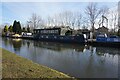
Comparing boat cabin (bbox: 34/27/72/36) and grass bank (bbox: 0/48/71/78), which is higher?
boat cabin (bbox: 34/27/72/36)

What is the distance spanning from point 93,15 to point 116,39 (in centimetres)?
2437

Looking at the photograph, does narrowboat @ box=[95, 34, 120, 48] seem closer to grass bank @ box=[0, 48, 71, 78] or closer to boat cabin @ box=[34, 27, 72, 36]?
boat cabin @ box=[34, 27, 72, 36]

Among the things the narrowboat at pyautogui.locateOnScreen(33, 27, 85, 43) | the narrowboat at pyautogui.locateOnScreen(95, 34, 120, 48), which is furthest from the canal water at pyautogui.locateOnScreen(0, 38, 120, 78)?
the narrowboat at pyautogui.locateOnScreen(33, 27, 85, 43)

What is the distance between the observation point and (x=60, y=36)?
169 ft

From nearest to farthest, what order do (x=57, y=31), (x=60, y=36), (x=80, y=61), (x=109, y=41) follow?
(x=80, y=61) < (x=109, y=41) < (x=60, y=36) < (x=57, y=31)

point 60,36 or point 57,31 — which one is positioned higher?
point 57,31

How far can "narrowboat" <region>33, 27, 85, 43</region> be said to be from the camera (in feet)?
145

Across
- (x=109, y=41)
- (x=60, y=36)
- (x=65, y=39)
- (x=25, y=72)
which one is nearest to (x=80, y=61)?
(x=25, y=72)

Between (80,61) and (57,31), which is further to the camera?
(57,31)

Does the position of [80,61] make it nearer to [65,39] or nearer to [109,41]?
[109,41]

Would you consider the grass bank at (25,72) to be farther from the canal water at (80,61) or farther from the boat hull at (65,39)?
the boat hull at (65,39)

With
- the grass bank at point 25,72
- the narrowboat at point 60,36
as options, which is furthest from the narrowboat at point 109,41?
the grass bank at point 25,72

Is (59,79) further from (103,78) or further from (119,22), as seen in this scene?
(119,22)

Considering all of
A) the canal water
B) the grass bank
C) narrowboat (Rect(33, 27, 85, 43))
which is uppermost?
narrowboat (Rect(33, 27, 85, 43))
